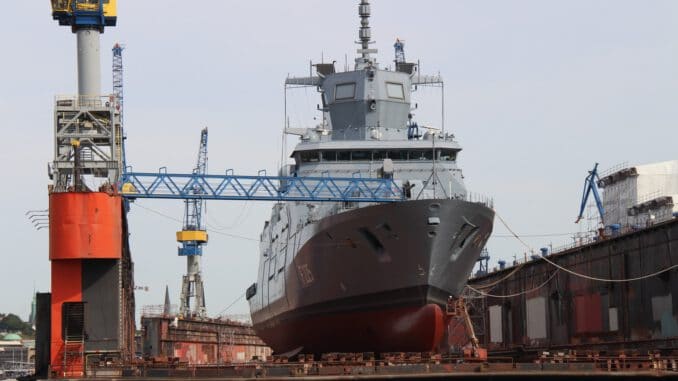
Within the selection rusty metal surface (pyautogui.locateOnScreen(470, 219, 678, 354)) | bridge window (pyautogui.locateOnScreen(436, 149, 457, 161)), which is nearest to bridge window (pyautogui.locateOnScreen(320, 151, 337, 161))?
bridge window (pyautogui.locateOnScreen(436, 149, 457, 161))

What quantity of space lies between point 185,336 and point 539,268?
82.4ft

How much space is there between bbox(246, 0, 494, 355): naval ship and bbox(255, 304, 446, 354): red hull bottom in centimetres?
4

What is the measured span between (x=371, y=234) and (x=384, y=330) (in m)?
3.58

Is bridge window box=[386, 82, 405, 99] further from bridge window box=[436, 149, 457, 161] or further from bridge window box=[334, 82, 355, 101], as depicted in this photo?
bridge window box=[436, 149, 457, 161]

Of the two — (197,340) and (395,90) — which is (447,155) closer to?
(395,90)

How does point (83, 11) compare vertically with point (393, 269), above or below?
above

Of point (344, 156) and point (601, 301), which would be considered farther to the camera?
point (344, 156)

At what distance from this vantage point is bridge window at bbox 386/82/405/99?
178ft

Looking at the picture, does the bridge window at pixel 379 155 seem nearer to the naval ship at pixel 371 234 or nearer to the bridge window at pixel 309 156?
the naval ship at pixel 371 234

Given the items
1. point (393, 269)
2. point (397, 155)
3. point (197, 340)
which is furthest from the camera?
point (197, 340)

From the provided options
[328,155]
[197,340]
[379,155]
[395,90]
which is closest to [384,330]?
[379,155]

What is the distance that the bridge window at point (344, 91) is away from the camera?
54.4 m

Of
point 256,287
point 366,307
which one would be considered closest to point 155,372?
point 366,307

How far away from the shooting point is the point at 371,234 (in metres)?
41.6
